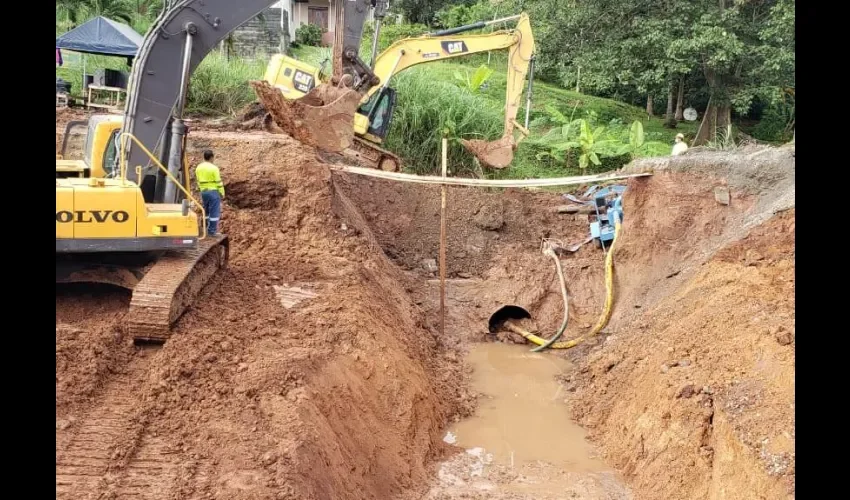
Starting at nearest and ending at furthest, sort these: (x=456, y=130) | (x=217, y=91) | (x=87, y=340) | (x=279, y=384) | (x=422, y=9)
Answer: (x=279, y=384)
(x=87, y=340)
(x=217, y=91)
(x=456, y=130)
(x=422, y=9)

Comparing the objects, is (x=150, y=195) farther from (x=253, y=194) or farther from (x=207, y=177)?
(x=253, y=194)

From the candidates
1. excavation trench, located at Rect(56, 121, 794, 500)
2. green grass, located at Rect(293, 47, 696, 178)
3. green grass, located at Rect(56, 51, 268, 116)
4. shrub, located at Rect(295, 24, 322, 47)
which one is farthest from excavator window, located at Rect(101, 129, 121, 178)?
shrub, located at Rect(295, 24, 322, 47)

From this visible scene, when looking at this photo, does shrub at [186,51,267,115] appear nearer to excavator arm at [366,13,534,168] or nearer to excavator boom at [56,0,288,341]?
excavator arm at [366,13,534,168]

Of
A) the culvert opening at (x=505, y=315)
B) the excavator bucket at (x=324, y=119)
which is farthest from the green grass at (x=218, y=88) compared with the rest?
the culvert opening at (x=505, y=315)

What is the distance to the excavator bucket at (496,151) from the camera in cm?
1711

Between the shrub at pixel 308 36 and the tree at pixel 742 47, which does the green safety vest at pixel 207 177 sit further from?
the shrub at pixel 308 36

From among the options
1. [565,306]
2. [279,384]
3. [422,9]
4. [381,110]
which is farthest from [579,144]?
[422,9]

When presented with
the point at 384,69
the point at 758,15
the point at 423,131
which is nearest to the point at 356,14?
the point at 384,69

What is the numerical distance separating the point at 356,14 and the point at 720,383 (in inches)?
375

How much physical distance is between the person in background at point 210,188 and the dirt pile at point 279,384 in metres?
0.77

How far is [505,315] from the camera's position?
46.5 feet

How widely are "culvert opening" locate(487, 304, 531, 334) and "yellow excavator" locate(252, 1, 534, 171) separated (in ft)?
12.8

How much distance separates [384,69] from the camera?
1570cm

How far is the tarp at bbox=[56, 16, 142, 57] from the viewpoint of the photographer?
2033 centimetres
